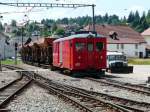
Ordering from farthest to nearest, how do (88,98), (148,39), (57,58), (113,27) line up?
(148,39) → (113,27) → (57,58) → (88,98)

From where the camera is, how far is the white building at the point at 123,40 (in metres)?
118

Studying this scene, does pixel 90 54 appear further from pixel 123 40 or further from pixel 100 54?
pixel 123 40

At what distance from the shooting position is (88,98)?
17109 mm

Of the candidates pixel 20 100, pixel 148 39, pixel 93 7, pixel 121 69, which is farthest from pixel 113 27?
pixel 20 100

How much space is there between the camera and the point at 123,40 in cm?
12181

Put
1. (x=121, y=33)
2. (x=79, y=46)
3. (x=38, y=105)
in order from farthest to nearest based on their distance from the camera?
(x=121, y=33) < (x=79, y=46) < (x=38, y=105)

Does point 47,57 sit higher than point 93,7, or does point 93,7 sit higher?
point 93,7

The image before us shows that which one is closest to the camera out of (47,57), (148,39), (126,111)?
(126,111)

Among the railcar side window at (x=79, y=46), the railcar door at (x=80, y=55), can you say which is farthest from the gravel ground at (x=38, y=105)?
the railcar side window at (x=79, y=46)

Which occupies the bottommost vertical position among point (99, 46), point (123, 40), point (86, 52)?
point (86, 52)

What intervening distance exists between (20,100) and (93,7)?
109 ft

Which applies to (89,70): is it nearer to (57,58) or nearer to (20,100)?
(57,58)

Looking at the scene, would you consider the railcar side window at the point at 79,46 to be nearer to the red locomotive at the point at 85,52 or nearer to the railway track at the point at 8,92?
the red locomotive at the point at 85,52

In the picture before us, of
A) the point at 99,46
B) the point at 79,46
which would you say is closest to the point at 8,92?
the point at 79,46
